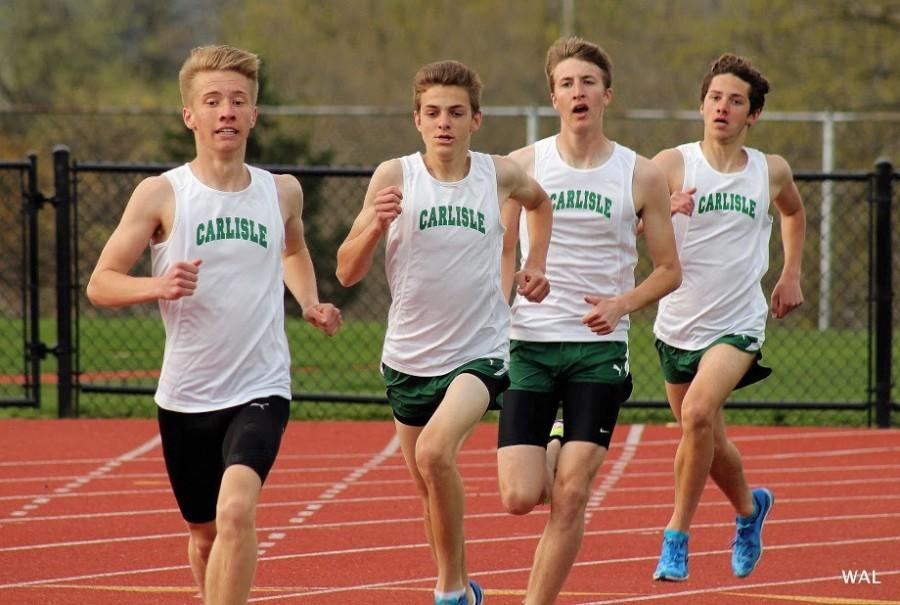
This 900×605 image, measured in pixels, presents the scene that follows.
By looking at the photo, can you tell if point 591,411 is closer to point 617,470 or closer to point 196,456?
point 196,456

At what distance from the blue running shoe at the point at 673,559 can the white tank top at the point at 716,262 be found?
86cm

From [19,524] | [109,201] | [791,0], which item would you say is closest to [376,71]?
[791,0]

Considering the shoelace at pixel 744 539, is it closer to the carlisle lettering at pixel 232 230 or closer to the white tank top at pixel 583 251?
the white tank top at pixel 583 251

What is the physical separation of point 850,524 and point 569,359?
108 inches

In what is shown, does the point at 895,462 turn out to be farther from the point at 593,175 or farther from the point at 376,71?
the point at 376,71

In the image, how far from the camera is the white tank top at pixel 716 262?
698 cm

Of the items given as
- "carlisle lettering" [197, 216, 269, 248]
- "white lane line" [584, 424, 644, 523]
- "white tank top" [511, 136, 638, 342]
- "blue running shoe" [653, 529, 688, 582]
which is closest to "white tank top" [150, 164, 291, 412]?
"carlisle lettering" [197, 216, 269, 248]

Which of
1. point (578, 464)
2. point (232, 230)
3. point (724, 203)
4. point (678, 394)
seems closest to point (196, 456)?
point (232, 230)

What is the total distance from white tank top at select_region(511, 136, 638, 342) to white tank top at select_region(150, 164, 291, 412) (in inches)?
53.0

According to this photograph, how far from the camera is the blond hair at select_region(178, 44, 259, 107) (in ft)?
17.2

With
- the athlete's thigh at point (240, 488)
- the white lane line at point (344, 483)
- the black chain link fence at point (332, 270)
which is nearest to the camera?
the athlete's thigh at point (240, 488)

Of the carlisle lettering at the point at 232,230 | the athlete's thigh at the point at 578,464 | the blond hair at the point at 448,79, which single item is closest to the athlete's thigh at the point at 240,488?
the carlisle lettering at the point at 232,230

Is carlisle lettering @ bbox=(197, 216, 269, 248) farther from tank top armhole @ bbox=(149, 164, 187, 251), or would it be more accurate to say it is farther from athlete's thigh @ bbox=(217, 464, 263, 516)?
athlete's thigh @ bbox=(217, 464, 263, 516)

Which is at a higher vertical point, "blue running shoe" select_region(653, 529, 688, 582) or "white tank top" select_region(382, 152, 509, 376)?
"white tank top" select_region(382, 152, 509, 376)
